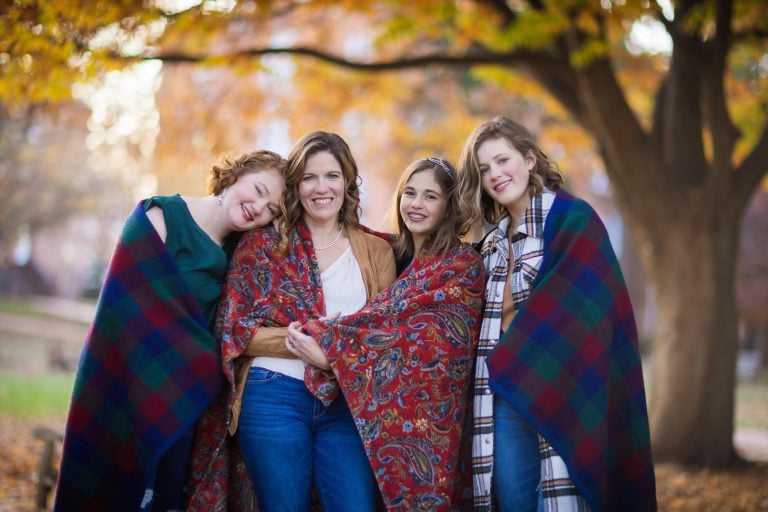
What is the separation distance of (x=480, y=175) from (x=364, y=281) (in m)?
0.70

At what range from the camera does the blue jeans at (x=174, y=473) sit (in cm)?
354

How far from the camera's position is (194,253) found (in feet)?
11.6

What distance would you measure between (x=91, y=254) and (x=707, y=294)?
106 feet

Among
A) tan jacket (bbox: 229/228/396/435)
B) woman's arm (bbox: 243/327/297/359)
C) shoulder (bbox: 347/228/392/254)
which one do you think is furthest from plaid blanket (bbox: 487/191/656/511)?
woman's arm (bbox: 243/327/297/359)

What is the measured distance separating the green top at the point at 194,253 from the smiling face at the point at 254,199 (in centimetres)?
16

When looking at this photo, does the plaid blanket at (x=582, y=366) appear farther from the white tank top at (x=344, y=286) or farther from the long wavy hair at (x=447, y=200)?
the white tank top at (x=344, y=286)

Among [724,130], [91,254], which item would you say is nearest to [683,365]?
[724,130]

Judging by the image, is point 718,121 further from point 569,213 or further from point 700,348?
point 569,213

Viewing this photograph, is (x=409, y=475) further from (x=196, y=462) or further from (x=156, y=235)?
(x=156, y=235)

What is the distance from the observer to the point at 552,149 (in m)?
15.8

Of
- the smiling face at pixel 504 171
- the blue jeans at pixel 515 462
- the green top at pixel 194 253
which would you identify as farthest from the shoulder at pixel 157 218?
the blue jeans at pixel 515 462

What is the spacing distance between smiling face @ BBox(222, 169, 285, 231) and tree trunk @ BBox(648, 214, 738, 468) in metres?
4.72

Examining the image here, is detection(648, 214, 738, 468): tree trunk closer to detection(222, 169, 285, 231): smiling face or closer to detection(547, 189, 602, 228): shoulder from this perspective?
detection(547, 189, 602, 228): shoulder

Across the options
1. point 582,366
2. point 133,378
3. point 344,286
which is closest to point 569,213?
point 582,366
